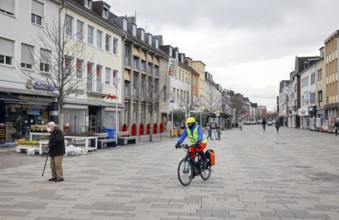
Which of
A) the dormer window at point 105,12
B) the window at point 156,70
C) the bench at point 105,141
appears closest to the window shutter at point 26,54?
the bench at point 105,141

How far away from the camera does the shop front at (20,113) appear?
21.4 m

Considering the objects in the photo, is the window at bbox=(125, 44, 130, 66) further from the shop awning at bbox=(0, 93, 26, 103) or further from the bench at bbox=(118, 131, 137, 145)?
the shop awning at bbox=(0, 93, 26, 103)

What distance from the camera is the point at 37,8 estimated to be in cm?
2448

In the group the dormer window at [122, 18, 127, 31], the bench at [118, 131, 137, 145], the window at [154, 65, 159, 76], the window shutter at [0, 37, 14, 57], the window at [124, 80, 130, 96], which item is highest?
the dormer window at [122, 18, 127, 31]

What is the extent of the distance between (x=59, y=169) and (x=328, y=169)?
28.5ft

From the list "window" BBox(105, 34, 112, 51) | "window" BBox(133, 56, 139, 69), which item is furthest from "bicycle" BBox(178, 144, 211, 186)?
"window" BBox(133, 56, 139, 69)

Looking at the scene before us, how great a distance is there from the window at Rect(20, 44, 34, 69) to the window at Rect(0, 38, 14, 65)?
88cm

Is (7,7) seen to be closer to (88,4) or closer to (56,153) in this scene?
(88,4)

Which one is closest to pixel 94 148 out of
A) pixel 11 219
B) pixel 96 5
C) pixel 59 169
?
pixel 59 169

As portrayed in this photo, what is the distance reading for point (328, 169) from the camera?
524 inches

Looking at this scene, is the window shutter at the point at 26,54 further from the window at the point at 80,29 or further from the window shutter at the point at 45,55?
the window at the point at 80,29

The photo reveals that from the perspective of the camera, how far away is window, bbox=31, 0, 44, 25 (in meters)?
24.2

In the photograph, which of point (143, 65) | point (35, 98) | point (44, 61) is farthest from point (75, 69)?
point (143, 65)

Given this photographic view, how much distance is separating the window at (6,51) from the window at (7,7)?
1572mm
